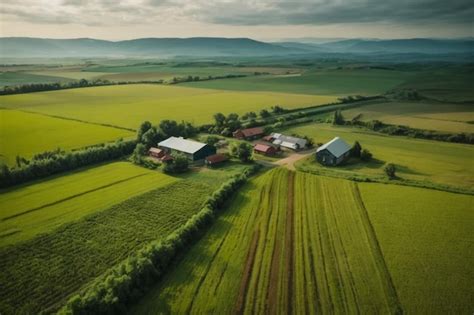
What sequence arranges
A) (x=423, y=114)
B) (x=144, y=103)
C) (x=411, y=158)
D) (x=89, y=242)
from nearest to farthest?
(x=89, y=242) < (x=411, y=158) < (x=423, y=114) < (x=144, y=103)

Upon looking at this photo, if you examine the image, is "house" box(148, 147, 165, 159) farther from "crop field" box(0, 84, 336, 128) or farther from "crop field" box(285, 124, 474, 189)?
"crop field" box(285, 124, 474, 189)

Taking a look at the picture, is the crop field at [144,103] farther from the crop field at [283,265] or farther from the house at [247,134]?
the crop field at [283,265]

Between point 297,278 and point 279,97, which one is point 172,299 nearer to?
point 297,278

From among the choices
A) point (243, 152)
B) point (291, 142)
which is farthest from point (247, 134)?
point (243, 152)

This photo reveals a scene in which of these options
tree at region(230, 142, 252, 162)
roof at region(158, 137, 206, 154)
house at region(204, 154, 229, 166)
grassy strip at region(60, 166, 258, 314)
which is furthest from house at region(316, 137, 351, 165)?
grassy strip at region(60, 166, 258, 314)

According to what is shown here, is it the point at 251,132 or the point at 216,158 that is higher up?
the point at 251,132

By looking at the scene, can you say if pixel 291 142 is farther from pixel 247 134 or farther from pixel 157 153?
pixel 157 153
